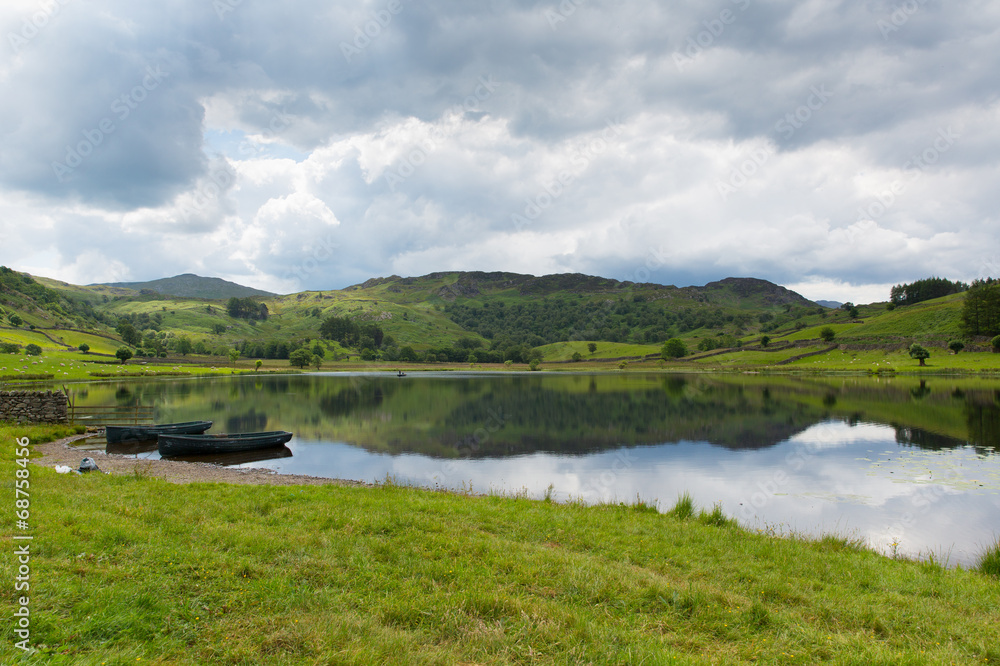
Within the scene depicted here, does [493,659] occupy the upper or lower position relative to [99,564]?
lower

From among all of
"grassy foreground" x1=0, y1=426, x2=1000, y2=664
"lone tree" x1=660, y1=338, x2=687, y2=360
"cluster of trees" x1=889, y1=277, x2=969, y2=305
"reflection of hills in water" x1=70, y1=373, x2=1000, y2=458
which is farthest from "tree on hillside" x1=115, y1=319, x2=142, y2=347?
"cluster of trees" x1=889, y1=277, x2=969, y2=305

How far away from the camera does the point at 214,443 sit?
3131 centimetres

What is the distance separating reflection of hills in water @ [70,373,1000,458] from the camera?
3597 cm

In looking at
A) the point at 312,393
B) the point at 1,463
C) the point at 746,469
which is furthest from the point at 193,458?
the point at 312,393

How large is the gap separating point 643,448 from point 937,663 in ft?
92.2

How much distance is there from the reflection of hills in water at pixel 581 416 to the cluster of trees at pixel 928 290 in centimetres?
14667

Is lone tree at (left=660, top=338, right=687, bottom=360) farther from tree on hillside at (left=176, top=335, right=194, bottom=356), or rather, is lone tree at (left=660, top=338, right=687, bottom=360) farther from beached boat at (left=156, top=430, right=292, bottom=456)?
tree on hillside at (left=176, top=335, right=194, bottom=356)

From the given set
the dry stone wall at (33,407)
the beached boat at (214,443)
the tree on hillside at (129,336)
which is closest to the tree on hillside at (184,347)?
the tree on hillside at (129,336)

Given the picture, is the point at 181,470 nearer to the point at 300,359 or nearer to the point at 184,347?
the point at 300,359

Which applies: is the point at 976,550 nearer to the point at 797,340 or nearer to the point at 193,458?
the point at 193,458

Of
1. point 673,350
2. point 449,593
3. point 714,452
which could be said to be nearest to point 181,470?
point 449,593

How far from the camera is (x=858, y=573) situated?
33.9ft

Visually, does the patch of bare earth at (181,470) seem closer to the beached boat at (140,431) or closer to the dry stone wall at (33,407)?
the beached boat at (140,431)

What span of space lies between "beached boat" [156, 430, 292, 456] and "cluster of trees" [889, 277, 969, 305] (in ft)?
701
